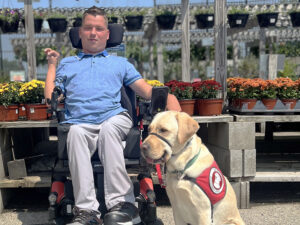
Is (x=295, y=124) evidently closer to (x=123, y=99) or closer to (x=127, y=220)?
(x=123, y=99)

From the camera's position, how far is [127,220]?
2736 millimetres

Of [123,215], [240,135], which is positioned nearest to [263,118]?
[240,135]

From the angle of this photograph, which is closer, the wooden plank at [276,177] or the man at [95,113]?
the man at [95,113]

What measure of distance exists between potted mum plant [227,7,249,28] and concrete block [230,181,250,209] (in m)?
3.93

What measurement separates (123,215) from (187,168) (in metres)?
0.67

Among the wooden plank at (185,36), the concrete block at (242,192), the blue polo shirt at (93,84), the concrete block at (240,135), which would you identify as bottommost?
the concrete block at (242,192)

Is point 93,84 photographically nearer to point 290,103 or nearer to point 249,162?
point 249,162

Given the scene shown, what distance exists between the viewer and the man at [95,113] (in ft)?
9.27

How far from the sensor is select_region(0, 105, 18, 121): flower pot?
12.9ft

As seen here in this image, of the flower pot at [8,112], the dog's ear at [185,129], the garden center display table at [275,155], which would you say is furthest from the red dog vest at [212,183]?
the flower pot at [8,112]

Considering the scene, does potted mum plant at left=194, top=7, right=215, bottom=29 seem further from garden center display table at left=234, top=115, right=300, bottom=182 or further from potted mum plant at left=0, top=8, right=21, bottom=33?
potted mum plant at left=0, top=8, right=21, bottom=33

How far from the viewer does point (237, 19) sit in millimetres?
7000

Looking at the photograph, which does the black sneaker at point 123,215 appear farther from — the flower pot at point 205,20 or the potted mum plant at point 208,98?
the flower pot at point 205,20

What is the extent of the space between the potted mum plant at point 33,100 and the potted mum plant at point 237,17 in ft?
14.0
